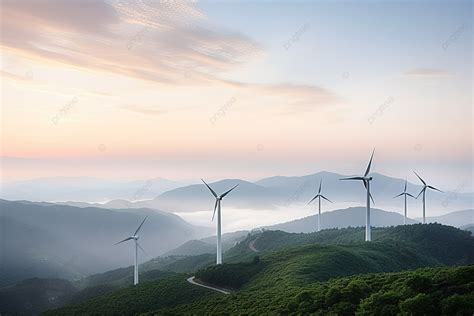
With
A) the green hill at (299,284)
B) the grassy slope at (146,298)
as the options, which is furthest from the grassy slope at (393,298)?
the grassy slope at (146,298)

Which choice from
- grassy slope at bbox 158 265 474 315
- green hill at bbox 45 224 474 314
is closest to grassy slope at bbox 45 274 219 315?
green hill at bbox 45 224 474 314

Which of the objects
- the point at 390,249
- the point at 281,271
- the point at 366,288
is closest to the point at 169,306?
the point at 281,271

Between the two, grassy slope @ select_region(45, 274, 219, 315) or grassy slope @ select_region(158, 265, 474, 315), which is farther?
grassy slope @ select_region(45, 274, 219, 315)

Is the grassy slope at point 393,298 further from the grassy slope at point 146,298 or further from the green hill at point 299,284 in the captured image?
the grassy slope at point 146,298

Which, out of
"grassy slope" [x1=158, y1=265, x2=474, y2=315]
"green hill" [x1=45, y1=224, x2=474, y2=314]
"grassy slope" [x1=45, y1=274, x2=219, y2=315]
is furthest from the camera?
"grassy slope" [x1=45, y1=274, x2=219, y2=315]

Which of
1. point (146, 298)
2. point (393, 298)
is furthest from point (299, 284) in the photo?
point (146, 298)

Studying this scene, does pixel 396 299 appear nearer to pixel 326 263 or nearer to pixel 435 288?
pixel 435 288

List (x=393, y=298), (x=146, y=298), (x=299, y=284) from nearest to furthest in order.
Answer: (x=393, y=298)
(x=299, y=284)
(x=146, y=298)

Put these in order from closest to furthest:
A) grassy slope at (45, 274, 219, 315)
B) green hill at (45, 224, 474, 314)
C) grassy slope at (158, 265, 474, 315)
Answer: grassy slope at (158, 265, 474, 315)
green hill at (45, 224, 474, 314)
grassy slope at (45, 274, 219, 315)

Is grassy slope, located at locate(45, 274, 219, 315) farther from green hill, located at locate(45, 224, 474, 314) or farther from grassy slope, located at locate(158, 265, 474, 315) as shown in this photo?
grassy slope, located at locate(158, 265, 474, 315)

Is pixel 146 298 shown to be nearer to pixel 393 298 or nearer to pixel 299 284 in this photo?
pixel 299 284
